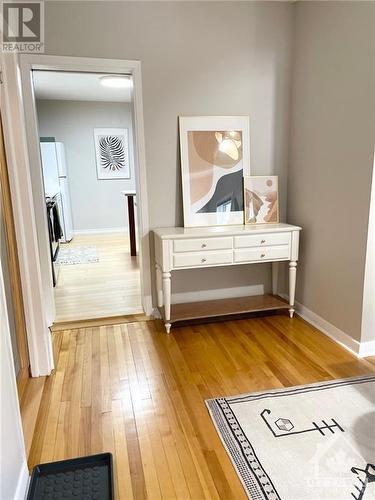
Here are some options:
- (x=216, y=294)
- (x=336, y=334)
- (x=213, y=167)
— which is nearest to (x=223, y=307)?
(x=216, y=294)

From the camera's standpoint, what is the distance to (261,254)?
2959 mm

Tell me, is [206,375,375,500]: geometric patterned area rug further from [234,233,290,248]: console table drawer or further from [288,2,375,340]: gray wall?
[234,233,290,248]: console table drawer

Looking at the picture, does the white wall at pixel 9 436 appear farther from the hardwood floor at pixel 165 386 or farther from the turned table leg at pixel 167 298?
the turned table leg at pixel 167 298

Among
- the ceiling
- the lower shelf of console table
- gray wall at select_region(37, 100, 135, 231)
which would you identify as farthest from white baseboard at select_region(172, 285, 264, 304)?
gray wall at select_region(37, 100, 135, 231)

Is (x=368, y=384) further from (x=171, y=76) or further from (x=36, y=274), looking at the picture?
(x=171, y=76)

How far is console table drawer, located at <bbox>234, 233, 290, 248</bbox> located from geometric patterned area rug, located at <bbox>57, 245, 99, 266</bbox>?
2.88m

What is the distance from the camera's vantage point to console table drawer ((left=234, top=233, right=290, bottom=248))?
289cm

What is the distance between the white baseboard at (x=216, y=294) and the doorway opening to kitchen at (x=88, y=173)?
1.22 m

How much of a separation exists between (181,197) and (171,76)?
0.98 metres

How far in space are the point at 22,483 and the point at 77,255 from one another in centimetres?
429

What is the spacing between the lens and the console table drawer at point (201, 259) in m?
2.80

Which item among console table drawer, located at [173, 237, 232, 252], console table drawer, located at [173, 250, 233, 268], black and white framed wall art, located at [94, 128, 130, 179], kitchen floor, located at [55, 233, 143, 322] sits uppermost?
black and white framed wall art, located at [94, 128, 130, 179]

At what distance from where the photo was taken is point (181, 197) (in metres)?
3.11

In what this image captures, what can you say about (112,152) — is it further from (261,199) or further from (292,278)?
(292,278)
